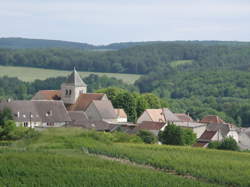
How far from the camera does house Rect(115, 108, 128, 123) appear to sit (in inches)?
3339

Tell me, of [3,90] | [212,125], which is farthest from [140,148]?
[3,90]

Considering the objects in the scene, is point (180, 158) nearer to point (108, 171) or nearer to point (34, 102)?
point (108, 171)

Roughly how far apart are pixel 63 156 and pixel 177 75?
13510 cm

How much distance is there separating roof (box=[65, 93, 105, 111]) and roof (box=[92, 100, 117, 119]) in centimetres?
115

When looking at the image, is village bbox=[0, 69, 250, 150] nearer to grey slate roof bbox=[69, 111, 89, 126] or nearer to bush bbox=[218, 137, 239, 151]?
grey slate roof bbox=[69, 111, 89, 126]

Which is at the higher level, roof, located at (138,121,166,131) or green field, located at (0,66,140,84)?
green field, located at (0,66,140,84)

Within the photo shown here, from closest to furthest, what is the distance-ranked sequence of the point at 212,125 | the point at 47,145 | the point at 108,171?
the point at 108,171
the point at 47,145
the point at 212,125

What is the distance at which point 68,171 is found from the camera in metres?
43.3

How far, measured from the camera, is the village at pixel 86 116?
245ft

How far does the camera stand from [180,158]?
5197 cm

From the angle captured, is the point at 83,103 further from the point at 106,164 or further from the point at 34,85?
the point at 34,85

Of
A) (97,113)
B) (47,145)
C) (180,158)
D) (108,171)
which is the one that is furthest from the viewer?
(97,113)

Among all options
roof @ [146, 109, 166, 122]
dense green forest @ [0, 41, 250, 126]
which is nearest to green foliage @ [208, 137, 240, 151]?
roof @ [146, 109, 166, 122]

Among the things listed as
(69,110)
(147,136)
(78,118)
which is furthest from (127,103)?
(147,136)
